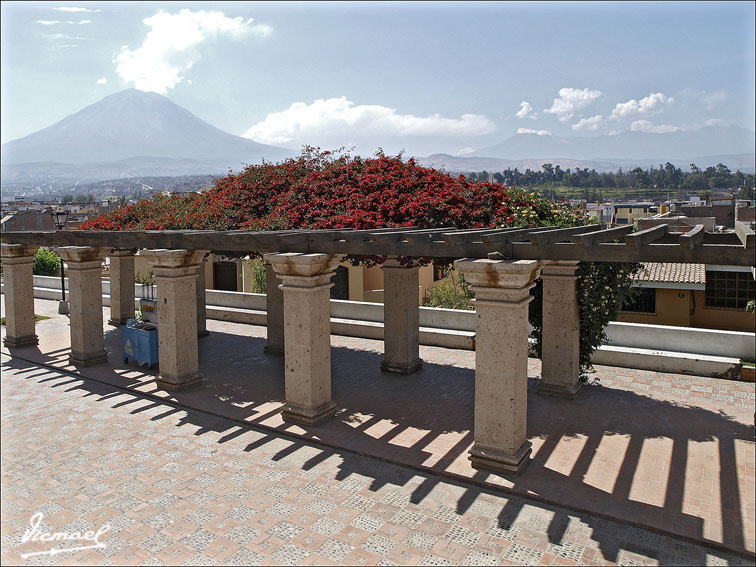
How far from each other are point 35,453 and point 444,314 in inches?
392

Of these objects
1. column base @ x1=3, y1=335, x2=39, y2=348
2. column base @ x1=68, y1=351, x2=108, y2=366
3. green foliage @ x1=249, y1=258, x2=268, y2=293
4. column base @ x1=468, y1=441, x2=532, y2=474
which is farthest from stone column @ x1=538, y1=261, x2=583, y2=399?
green foliage @ x1=249, y1=258, x2=268, y2=293

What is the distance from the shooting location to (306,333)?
9047 millimetres

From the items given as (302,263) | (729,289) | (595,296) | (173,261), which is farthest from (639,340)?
(173,261)

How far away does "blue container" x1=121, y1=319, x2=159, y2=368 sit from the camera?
12.6 m

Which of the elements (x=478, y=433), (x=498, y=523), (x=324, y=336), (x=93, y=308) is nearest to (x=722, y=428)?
(x=478, y=433)

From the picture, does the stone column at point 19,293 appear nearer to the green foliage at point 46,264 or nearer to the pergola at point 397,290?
the pergola at point 397,290

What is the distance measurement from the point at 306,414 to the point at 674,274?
1331 centimetres

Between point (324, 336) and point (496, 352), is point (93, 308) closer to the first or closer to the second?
point (324, 336)

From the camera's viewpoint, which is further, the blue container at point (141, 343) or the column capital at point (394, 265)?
the blue container at point (141, 343)

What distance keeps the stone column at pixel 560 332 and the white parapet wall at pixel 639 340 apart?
2.53 metres

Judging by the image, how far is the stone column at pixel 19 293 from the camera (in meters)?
14.1

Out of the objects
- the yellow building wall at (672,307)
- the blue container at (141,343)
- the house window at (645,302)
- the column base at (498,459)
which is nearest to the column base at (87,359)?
→ the blue container at (141,343)

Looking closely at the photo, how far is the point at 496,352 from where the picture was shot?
732 cm

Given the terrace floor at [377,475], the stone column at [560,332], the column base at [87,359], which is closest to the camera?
the terrace floor at [377,475]
